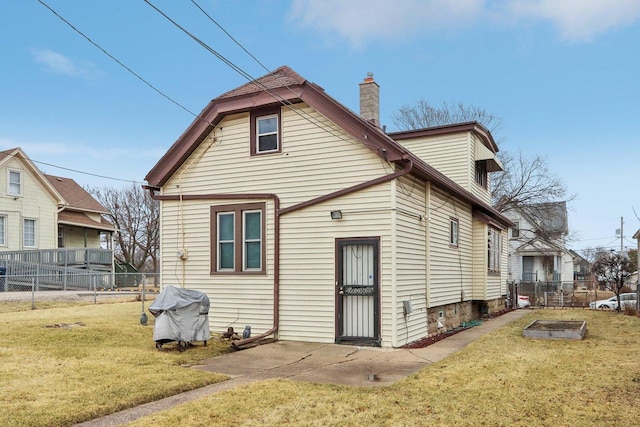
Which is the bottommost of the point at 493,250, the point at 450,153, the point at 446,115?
the point at 493,250

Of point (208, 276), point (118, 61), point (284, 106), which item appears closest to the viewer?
point (118, 61)

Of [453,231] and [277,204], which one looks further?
[453,231]

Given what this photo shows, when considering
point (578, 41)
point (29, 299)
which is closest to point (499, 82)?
point (578, 41)

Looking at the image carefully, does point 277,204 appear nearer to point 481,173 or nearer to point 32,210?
point 481,173

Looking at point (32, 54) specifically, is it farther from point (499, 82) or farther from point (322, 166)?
point (499, 82)

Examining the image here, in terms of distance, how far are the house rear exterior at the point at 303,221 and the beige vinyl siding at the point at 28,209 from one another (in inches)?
744

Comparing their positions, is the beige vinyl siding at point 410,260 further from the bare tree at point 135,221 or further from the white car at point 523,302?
the bare tree at point 135,221

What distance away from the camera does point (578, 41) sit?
55.1 feet

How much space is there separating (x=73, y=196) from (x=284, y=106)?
27.3 meters

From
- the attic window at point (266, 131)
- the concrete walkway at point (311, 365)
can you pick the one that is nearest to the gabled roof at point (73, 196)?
the attic window at point (266, 131)

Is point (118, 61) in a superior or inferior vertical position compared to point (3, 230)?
superior

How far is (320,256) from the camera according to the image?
1188cm

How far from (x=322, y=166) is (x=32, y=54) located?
1010 cm

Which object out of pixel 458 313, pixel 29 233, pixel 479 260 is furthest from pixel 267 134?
pixel 29 233
